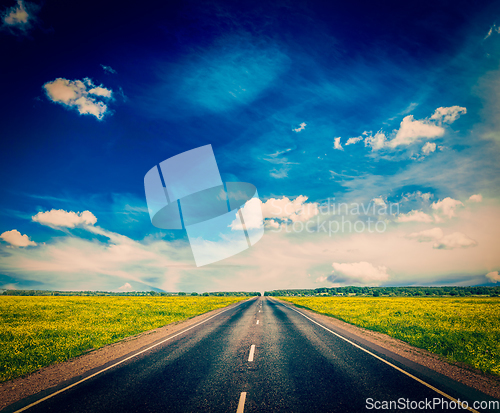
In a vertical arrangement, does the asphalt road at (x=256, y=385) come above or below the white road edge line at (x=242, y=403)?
below

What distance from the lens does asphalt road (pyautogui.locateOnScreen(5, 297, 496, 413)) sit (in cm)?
446

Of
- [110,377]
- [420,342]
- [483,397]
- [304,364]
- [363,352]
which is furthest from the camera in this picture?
[420,342]

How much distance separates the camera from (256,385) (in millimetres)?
5320

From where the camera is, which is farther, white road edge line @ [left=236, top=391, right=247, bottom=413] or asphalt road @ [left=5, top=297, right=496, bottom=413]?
asphalt road @ [left=5, top=297, right=496, bottom=413]

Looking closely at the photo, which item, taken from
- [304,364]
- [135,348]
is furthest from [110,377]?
[304,364]

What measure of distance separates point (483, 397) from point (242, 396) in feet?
18.2

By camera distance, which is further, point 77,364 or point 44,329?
point 44,329

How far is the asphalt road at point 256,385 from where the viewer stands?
4.46 metres

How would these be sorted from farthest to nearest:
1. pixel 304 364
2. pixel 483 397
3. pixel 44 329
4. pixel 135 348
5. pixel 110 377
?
1. pixel 44 329
2. pixel 135 348
3. pixel 304 364
4. pixel 110 377
5. pixel 483 397

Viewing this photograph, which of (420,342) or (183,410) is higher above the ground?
(183,410)

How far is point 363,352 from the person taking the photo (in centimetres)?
824

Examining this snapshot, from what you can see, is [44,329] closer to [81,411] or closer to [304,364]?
[81,411]

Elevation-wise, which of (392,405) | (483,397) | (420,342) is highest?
(392,405)

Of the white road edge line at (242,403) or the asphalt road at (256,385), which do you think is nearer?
the white road edge line at (242,403)
